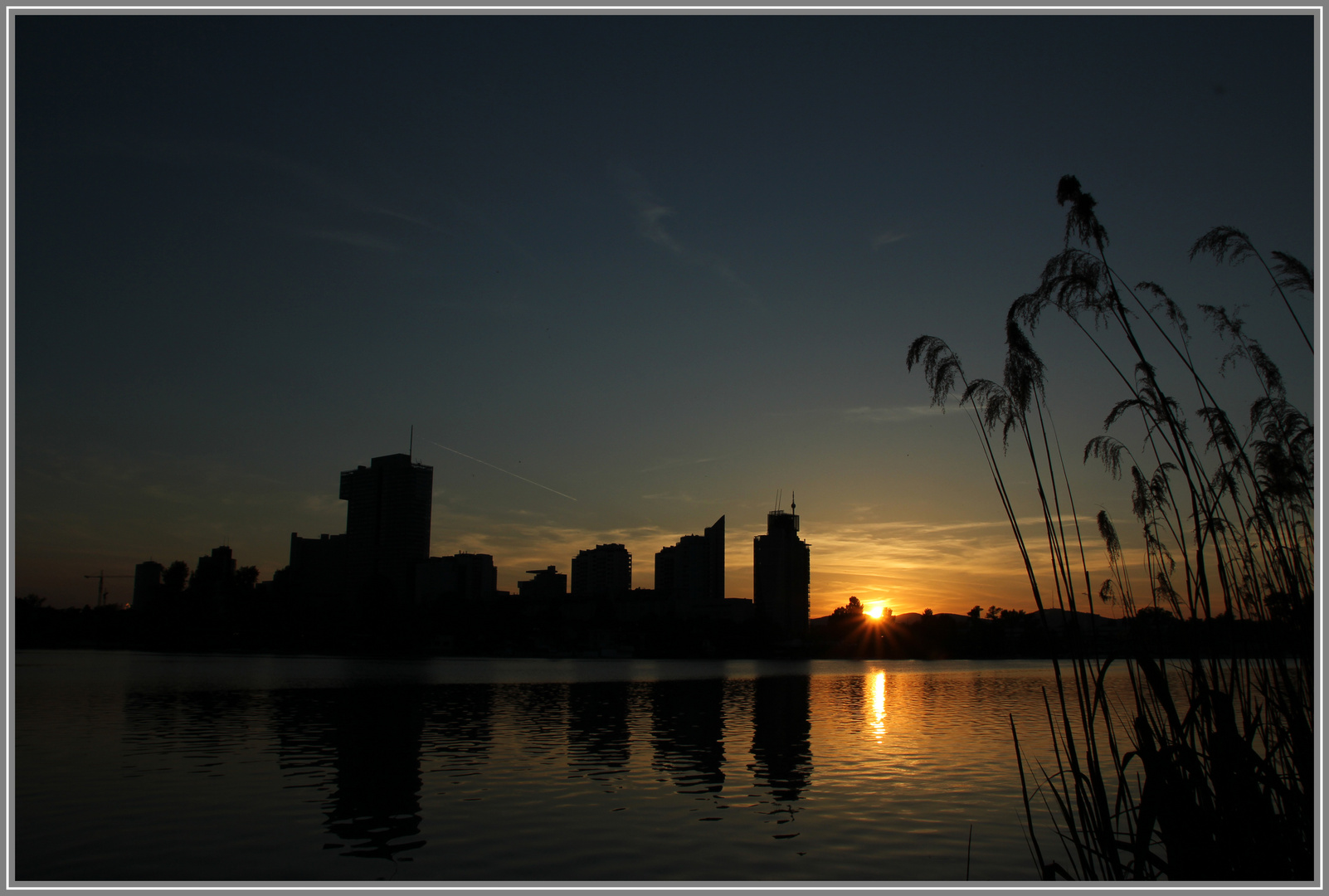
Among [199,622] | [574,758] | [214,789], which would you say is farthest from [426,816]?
[199,622]

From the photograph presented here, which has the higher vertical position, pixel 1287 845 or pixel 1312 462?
pixel 1312 462

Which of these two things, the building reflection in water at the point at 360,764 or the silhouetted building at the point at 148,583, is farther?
the silhouetted building at the point at 148,583

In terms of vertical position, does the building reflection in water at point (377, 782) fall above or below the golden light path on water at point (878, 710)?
above

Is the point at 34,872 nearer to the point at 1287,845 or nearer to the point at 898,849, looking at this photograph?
the point at 898,849

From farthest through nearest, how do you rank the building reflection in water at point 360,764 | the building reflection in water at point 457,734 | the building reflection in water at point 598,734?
1. the building reflection in water at point 598,734
2. the building reflection in water at point 457,734
3. the building reflection in water at point 360,764

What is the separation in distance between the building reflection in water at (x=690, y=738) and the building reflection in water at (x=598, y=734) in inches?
37.9

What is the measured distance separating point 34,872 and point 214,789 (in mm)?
4987

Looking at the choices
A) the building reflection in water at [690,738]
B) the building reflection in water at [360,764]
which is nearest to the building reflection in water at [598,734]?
the building reflection in water at [690,738]

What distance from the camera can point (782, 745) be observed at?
75.6ft

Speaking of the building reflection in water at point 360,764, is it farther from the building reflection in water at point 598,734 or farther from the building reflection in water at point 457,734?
the building reflection in water at point 598,734

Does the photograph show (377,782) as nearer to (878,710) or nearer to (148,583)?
(878,710)

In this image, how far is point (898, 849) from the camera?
37.7 feet

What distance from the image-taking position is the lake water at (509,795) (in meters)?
10.7
